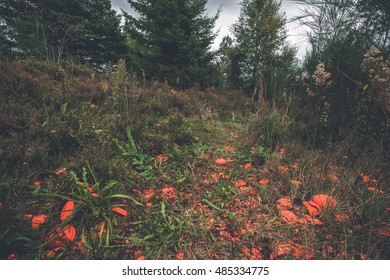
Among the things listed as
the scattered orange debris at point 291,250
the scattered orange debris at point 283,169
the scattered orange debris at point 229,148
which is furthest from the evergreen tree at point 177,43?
the scattered orange debris at point 291,250

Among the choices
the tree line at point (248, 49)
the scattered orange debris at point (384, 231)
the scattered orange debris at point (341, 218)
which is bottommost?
the scattered orange debris at point (384, 231)

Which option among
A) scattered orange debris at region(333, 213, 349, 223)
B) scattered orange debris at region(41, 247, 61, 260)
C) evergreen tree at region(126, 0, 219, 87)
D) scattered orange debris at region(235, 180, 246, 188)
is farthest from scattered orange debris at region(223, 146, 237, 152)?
evergreen tree at region(126, 0, 219, 87)

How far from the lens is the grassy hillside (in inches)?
50.2

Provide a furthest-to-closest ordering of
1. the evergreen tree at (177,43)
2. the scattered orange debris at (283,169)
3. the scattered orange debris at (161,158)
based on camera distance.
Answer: the evergreen tree at (177,43)
the scattered orange debris at (161,158)
the scattered orange debris at (283,169)

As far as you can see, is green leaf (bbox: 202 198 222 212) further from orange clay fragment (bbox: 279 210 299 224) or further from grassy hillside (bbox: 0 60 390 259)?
orange clay fragment (bbox: 279 210 299 224)

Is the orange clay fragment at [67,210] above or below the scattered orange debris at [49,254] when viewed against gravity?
above

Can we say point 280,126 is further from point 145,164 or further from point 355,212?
point 145,164

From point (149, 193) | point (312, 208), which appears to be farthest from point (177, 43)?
point (312, 208)

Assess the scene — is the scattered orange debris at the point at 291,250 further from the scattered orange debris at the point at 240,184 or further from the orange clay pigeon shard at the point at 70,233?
the orange clay pigeon shard at the point at 70,233

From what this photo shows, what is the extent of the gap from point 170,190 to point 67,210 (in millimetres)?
818

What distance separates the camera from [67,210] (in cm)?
134

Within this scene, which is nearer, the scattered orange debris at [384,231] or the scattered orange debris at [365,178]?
the scattered orange debris at [384,231]

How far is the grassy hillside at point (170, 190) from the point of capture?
1274 millimetres

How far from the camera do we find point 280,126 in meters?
2.78
